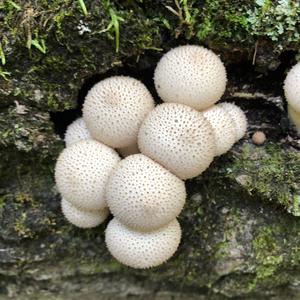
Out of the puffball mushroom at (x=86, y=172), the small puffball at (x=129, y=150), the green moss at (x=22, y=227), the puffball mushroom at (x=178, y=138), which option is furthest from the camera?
the green moss at (x=22, y=227)

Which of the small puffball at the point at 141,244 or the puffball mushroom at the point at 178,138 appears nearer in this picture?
the puffball mushroom at the point at 178,138

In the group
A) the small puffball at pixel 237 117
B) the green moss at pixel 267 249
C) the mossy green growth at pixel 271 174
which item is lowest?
the green moss at pixel 267 249

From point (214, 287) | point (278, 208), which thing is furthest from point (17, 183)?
point (278, 208)

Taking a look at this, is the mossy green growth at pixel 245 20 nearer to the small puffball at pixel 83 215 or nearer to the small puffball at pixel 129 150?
the small puffball at pixel 129 150

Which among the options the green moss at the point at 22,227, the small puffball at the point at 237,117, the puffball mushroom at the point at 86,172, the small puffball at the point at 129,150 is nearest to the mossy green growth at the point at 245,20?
the small puffball at the point at 237,117

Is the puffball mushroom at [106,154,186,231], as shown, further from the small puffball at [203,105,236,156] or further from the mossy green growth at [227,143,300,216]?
the mossy green growth at [227,143,300,216]

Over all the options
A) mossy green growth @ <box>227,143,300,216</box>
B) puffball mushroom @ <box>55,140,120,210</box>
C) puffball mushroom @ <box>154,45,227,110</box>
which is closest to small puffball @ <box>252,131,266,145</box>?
mossy green growth @ <box>227,143,300,216</box>

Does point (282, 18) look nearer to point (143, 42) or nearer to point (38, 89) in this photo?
point (143, 42)
